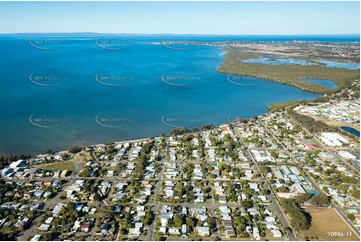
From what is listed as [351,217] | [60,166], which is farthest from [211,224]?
[60,166]

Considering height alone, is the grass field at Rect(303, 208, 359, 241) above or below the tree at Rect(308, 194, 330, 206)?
below

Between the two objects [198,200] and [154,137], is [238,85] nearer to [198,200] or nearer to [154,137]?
[154,137]

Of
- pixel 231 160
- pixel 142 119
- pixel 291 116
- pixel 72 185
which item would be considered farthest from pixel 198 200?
pixel 291 116

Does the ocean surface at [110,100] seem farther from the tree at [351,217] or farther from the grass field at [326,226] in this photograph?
the tree at [351,217]

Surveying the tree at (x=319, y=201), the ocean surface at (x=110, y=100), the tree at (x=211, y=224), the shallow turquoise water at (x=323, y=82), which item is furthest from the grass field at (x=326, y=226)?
the shallow turquoise water at (x=323, y=82)

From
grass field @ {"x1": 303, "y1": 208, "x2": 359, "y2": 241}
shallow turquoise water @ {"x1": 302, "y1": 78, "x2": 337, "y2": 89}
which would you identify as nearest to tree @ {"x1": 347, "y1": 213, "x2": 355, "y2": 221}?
grass field @ {"x1": 303, "y1": 208, "x2": 359, "y2": 241}

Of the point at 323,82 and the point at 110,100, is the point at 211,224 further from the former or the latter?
the point at 323,82

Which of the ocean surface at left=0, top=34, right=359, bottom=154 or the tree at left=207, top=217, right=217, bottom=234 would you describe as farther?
the ocean surface at left=0, top=34, right=359, bottom=154

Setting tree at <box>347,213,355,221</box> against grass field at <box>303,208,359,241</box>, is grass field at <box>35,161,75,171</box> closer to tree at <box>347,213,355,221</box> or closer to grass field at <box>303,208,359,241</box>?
grass field at <box>303,208,359,241</box>
